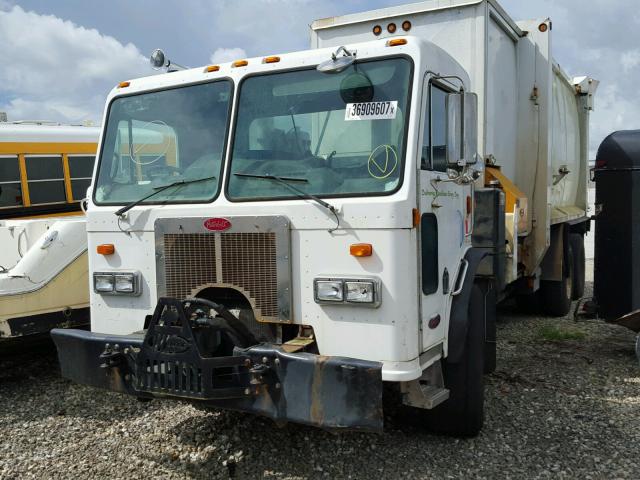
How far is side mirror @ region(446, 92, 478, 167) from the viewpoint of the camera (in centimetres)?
355

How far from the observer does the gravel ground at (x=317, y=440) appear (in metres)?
3.87

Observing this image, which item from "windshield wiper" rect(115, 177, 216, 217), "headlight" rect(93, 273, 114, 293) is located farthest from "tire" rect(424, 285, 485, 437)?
"headlight" rect(93, 273, 114, 293)

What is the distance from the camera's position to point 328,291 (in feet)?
11.4

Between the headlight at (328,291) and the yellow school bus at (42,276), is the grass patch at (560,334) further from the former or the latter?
the yellow school bus at (42,276)

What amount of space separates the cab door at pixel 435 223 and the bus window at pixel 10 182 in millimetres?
6681

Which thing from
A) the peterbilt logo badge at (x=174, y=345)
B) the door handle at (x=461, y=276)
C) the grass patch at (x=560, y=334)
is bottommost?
the grass patch at (x=560, y=334)

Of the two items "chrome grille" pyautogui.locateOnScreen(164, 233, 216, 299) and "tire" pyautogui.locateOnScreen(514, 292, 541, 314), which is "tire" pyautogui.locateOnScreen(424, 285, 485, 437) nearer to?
"chrome grille" pyautogui.locateOnScreen(164, 233, 216, 299)

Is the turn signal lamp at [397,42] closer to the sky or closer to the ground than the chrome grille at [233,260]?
closer to the sky

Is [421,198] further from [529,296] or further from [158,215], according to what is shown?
[529,296]

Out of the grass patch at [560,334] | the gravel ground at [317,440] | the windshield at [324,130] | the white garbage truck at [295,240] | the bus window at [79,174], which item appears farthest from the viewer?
the bus window at [79,174]

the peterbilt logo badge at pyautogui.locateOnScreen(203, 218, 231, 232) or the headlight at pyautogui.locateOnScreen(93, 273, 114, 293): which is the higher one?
the peterbilt logo badge at pyautogui.locateOnScreen(203, 218, 231, 232)

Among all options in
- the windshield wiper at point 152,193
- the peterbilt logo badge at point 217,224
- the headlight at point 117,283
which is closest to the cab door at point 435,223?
the peterbilt logo badge at point 217,224

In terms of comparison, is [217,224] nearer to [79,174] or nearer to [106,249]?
[106,249]

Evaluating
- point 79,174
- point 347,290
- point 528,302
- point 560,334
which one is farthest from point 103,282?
point 528,302
